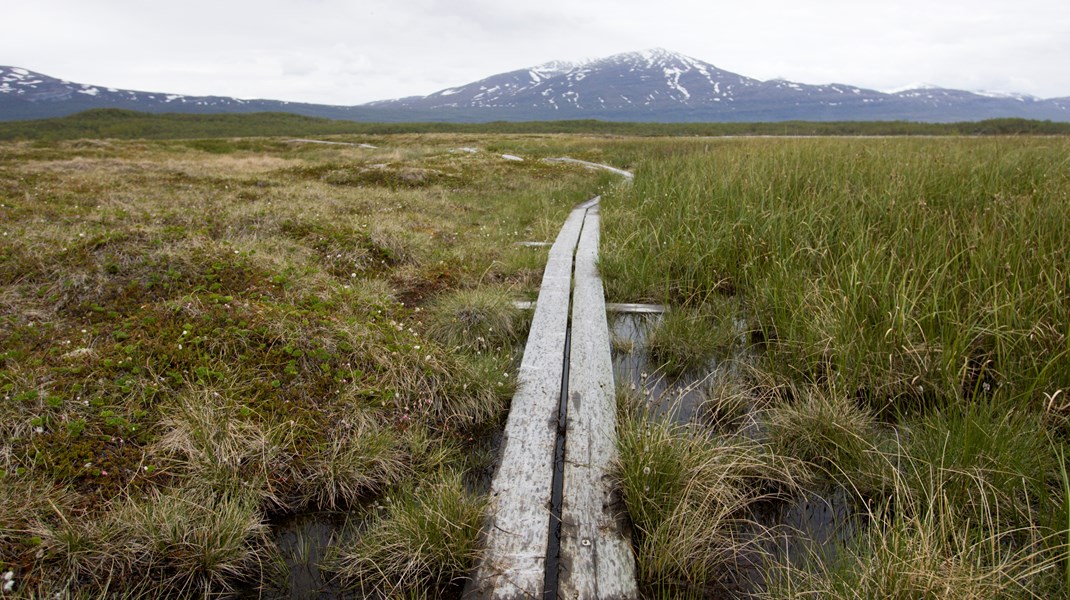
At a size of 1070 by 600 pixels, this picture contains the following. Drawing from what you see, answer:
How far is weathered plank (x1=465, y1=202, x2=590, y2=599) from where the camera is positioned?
2.06 metres

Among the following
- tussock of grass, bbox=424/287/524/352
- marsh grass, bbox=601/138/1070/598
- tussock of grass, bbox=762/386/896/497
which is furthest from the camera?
tussock of grass, bbox=424/287/524/352

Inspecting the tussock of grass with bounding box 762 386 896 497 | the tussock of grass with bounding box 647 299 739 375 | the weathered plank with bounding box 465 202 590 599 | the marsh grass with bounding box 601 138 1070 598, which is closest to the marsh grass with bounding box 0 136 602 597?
the weathered plank with bounding box 465 202 590 599

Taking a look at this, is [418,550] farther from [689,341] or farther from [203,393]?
[689,341]

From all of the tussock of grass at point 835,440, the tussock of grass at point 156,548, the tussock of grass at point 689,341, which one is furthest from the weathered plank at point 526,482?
the tussock of grass at point 835,440

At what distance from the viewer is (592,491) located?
253 centimetres

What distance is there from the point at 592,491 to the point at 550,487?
0.70 feet

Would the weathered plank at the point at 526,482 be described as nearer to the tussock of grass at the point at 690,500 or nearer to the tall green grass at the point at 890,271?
the tussock of grass at the point at 690,500

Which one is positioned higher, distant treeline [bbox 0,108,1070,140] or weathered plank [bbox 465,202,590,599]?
distant treeline [bbox 0,108,1070,140]

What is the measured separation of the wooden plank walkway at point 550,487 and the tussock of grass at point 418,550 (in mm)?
120

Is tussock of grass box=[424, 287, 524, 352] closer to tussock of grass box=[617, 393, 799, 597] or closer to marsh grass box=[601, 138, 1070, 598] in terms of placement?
marsh grass box=[601, 138, 1070, 598]

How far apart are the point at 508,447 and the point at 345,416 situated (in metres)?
1.14

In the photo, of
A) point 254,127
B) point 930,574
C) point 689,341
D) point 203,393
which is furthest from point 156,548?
point 254,127

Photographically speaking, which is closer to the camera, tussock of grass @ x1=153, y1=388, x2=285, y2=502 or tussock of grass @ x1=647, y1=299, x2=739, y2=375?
tussock of grass @ x1=153, y1=388, x2=285, y2=502

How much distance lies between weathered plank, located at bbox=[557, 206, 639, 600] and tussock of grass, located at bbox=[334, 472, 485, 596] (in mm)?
443
